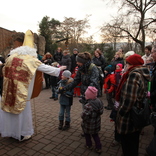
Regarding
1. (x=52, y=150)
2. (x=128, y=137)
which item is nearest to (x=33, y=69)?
(x=52, y=150)

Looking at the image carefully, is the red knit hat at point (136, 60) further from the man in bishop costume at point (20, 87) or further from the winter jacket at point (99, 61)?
the winter jacket at point (99, 61)

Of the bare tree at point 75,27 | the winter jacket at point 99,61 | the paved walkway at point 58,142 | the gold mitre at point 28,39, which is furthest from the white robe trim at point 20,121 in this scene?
→ the bare tree at point 75,27

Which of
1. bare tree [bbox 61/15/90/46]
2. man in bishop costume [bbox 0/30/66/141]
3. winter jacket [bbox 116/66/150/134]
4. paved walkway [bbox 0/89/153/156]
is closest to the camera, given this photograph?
winter jacket [bbox 116/66/150/134]

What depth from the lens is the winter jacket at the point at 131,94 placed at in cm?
205

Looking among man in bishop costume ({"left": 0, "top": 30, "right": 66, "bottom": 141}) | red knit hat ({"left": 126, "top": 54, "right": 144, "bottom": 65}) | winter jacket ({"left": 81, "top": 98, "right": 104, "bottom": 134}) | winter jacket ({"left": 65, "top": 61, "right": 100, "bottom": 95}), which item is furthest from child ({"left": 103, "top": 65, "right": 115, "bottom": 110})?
red knit hat ({"left": 126, "top": 54, "right": 144, "bottom": 65})

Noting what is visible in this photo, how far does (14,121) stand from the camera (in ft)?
10.6

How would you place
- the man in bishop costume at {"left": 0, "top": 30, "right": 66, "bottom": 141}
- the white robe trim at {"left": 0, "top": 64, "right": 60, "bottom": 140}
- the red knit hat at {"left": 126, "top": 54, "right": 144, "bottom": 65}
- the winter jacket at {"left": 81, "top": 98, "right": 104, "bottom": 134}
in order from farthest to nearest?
the white robe trim at {"left": 0, "top": 64, "right": 60, "bottom": 140}, the man in bishop costume at {"left": 0, "top": 30, "right": 66, "bottom": 141}, the winter jacket at {"left": 81, "top": 98, "right": 104, "bottom": 134}, the red knit hat at {"left": 126, "top": 54, "right": 144, "bottom": 65}

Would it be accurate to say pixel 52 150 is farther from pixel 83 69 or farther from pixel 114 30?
pixel 114 30

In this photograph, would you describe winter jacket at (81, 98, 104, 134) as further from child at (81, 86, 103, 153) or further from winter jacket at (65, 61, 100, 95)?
winter jacket at (65, 61, 100, 95)

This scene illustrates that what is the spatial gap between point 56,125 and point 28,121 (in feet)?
3.32

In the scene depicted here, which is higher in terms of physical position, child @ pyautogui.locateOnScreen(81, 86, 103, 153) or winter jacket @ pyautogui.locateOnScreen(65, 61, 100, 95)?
winter jacket @ pyautogui.locateOnScreen(65, 61, 100, 95)

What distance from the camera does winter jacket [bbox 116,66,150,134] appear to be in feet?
6.72

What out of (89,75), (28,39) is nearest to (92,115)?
(89,75)

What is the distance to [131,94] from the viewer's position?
2.05 m
